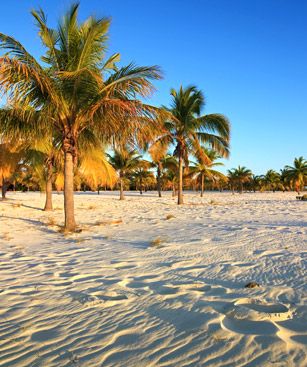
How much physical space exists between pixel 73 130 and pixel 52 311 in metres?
6.51

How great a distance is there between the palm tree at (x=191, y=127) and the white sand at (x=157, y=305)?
39.9 ft

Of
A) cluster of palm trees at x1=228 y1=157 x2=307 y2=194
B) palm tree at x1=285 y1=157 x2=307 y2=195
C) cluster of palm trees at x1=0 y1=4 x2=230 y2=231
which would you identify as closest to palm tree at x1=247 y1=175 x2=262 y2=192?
cluster of palm trees at x1=228 y1=157 x2=307 y2=194

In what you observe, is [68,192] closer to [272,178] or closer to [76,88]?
[76,88]

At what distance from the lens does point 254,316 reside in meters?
2.64

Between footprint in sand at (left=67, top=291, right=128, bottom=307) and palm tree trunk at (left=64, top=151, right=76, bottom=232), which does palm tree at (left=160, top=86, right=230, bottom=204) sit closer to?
palm tree trunk at (left=64, top=151, right=76, bottom=232)

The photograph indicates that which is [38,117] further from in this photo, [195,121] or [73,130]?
[195,121]

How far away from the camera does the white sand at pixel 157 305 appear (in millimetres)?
2152

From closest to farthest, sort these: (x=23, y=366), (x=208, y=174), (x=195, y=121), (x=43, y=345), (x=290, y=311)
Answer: (x=23, y=366) < (x=43, y=345) < (x=290, y=311) < (x=195, y=121) < (x=208, y=174)

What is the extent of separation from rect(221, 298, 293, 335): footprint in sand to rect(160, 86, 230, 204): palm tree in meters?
14.3

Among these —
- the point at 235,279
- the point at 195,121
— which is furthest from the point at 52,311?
the point at 195,121

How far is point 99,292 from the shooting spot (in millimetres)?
3422

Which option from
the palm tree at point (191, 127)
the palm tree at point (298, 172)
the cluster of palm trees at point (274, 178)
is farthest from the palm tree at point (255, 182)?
the palm tree at point (191, 127)

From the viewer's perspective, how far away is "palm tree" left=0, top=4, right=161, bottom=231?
25.6ft

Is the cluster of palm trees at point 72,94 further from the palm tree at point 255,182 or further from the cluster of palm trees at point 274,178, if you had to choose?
the palm tree at point 255,182
